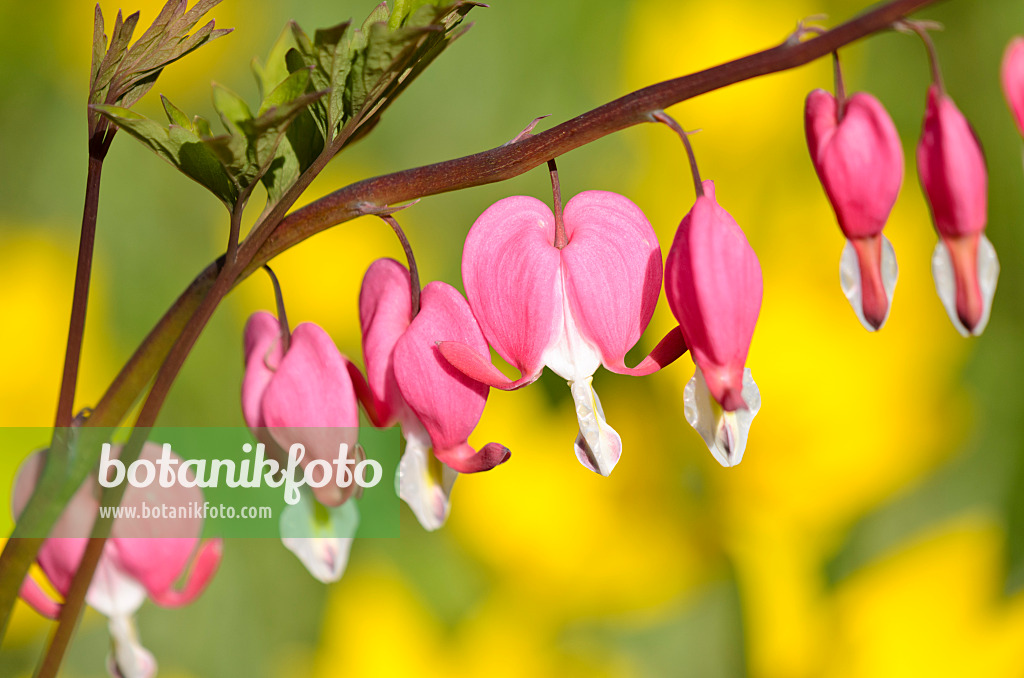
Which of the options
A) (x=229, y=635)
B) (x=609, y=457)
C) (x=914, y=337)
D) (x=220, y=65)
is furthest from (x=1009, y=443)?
(x=220, y=65)

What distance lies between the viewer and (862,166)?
11.9 inches

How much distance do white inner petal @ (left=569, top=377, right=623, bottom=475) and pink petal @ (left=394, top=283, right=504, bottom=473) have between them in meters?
0.04

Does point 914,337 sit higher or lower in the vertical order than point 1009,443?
higher

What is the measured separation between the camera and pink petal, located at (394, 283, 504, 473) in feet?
1.15

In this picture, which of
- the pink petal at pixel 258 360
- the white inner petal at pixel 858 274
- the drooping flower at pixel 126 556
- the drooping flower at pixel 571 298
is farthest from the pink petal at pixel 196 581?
the white inner petal at pixel 858 274

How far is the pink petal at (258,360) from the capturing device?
0.38 m

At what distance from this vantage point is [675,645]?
1064 millimetres

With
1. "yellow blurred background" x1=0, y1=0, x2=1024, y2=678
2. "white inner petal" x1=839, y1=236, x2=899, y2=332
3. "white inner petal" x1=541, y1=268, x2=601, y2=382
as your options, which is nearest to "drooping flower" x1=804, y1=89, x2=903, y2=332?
"white inner petal" x1=839, y1=236, x2=899, y2=332

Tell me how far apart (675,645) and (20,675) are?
0.81 meters

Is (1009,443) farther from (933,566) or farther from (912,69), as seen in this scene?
(912,69)

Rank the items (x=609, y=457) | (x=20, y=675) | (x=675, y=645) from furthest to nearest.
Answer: (x=675, y=645)
(x=20, y=675)
(x=609, y=457)

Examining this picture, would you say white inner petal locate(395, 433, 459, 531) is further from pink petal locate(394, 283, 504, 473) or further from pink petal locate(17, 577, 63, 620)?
pink petal locate(17, 577, 63, 620)

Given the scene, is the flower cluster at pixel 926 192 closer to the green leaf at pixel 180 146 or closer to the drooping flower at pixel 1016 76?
the drooping flower at pixel 1016 76

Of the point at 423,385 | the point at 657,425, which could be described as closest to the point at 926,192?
the point at 423,385
